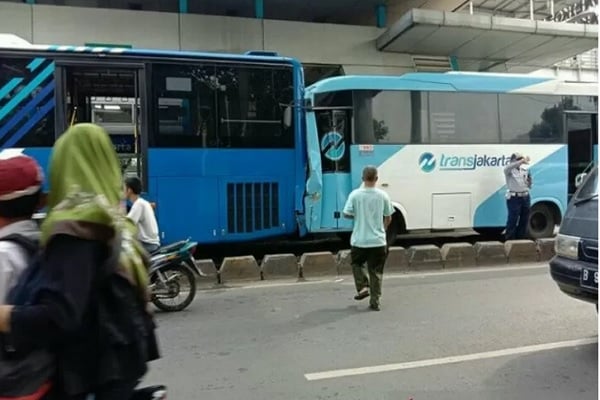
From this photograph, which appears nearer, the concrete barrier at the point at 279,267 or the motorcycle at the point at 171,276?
the motorcycle at the point at 171,276

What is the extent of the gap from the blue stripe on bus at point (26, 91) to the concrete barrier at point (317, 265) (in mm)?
4486

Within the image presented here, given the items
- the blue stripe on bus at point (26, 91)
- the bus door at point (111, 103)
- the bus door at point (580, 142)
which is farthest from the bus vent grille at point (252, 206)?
the bus door at point (580, 142)

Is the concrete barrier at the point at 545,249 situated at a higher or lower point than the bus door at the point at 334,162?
lower

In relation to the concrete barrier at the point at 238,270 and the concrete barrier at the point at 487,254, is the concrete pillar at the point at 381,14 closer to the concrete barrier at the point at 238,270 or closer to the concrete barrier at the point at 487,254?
the concrete barrier at the point at 487,254

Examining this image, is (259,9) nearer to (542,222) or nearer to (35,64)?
(35,64)

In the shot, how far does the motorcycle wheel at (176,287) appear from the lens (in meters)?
6.25

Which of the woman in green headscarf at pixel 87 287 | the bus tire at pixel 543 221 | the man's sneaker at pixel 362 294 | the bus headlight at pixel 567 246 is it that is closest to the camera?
the woman in green headscarf at pixel 87 287

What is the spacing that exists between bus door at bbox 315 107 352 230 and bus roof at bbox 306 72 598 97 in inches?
18.5

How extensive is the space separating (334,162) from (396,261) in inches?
78.9

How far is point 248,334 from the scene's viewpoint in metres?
5.34

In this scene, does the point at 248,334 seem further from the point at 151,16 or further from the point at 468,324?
the point at 151,16

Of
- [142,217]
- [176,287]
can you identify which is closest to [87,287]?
[142,217]

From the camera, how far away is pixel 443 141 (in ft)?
32.7

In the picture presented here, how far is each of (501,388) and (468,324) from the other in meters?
1.65
